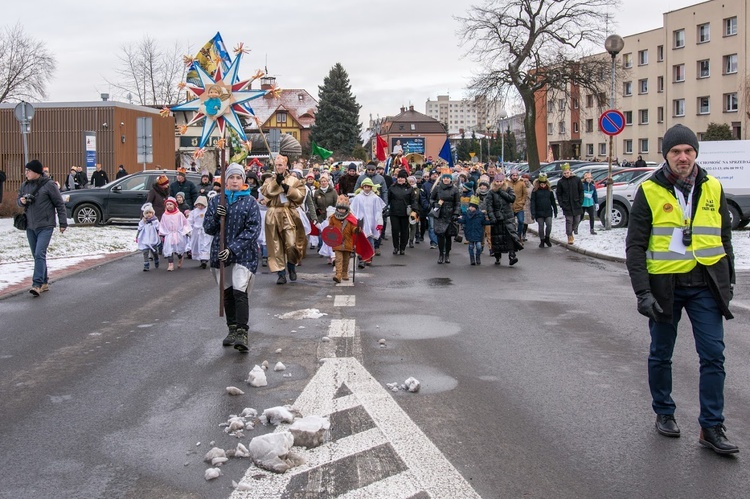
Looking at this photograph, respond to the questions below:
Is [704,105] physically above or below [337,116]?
below

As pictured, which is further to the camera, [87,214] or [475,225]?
[87,214]

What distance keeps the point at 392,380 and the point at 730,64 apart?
189 ft

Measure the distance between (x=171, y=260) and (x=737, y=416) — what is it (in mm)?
11274

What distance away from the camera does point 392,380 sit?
6.68 m

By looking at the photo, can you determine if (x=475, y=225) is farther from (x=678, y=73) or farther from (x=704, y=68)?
(x=678, y=73)

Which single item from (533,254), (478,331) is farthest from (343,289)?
(533,254)

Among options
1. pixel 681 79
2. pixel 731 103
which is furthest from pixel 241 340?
pixel 681 79

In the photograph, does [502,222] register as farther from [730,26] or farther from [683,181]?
[730,26]

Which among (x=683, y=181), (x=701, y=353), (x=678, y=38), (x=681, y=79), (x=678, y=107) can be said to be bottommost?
(x=701, y=353)

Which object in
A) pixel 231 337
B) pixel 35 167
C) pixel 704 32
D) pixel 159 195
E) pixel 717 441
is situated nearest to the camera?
pixel 717 441

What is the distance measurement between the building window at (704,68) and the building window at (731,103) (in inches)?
95.3

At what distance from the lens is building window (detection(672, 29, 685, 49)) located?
2428 inches

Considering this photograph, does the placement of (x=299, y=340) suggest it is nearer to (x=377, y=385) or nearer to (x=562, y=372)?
(x=377, y=385)

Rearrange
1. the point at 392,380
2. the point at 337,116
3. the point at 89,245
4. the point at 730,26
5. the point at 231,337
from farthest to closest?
the point at 337,116
the point at 730,26
the point at 89,245
the point at 231,337
the point at 392,380
